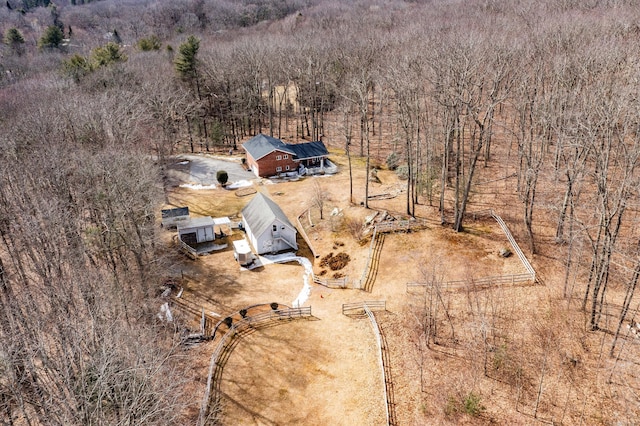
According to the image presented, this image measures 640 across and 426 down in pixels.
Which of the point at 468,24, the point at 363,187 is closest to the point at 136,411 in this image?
the point at 363,187

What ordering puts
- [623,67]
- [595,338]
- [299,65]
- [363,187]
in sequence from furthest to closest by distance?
[299,65], [363,187], [623,67], [595,338]

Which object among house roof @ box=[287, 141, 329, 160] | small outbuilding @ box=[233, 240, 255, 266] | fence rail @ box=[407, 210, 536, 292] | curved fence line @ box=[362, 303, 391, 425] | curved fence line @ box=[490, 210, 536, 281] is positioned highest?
house roof @ box=[287, 141, 329, 160]

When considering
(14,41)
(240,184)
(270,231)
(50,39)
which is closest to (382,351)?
(270,231)

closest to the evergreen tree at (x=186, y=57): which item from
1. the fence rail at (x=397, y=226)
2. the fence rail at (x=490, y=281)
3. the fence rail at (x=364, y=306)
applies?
the fence rail at (x=397, y=226)

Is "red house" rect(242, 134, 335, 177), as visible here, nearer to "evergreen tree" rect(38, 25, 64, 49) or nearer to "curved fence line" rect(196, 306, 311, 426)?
"curved fence line" rect(196, 306, 311, 426)

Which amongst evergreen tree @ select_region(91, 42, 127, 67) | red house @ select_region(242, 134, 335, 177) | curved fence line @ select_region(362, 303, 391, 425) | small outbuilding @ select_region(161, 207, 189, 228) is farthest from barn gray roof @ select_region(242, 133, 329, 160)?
evergreen tree @ select_region(91, 42, 127, 67)

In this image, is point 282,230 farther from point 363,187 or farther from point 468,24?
point 468,24
